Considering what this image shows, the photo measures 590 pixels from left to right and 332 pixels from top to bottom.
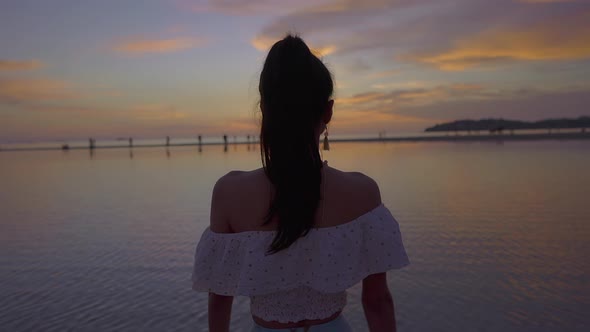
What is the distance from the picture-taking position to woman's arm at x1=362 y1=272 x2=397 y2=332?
1456 mm

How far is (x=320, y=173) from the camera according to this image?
133 centimetres

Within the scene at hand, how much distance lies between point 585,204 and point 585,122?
76.2m

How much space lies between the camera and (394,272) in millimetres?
5527

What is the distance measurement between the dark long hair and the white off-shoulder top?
0.09m

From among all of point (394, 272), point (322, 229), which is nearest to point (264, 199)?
point (322, 229)

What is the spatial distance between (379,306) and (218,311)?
56 cm

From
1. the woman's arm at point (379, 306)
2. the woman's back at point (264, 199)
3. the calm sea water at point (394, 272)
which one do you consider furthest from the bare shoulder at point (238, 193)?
the calm sea water at point (394, 272)

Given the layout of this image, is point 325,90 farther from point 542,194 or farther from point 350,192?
point 542,194

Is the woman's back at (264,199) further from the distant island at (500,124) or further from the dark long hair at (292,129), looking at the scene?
the distant island at (500,124)

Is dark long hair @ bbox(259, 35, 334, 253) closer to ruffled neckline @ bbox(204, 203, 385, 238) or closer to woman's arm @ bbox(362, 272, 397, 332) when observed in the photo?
ruffled neckline @ bbox(204, 203, 385, 238)

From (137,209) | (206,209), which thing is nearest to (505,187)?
(206,209)

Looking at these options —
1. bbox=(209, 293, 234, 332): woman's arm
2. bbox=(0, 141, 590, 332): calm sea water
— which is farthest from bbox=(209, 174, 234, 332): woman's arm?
bbox=(0, 141, 590, 332): calm sea water

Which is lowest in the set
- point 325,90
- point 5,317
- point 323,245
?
point 5,317

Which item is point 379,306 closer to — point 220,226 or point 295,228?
point 295,228
